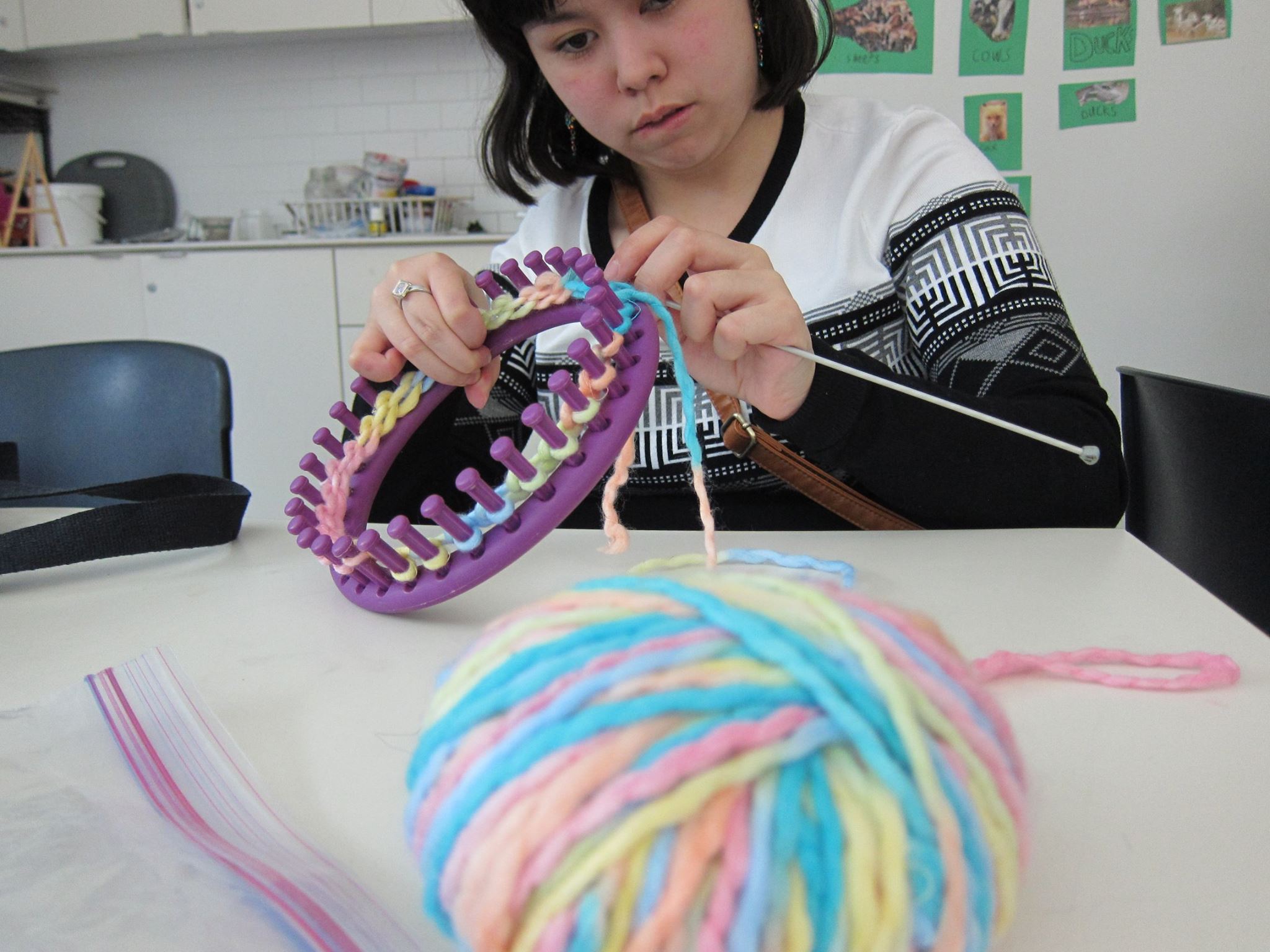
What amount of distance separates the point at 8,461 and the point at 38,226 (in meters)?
1.83

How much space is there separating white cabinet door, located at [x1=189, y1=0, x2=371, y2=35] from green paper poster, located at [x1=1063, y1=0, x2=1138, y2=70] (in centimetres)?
148

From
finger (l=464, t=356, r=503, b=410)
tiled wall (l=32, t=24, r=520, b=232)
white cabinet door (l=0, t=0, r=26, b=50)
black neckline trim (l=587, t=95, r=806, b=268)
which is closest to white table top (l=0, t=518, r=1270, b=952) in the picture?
finger (l=464, t=356, r=503, b=410)

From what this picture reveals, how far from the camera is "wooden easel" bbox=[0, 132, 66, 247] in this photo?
7.11ft

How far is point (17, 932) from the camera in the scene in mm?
233

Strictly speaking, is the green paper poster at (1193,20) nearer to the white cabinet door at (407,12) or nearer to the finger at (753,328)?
the white cabinet door at (407,12)

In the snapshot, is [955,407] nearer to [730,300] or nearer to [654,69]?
[730,300]

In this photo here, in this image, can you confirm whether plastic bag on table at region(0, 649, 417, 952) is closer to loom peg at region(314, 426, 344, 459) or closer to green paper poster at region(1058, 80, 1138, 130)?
loom peg at region(314, 426, 344, 459)

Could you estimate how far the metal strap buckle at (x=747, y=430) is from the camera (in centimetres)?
60

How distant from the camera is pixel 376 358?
1.80ft

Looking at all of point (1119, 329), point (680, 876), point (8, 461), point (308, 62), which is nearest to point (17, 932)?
point (680, 876)

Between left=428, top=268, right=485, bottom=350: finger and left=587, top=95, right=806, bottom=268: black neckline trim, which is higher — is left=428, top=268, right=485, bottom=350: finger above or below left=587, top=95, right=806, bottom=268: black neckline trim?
below

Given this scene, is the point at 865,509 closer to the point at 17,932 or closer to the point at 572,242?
the point at 572,242

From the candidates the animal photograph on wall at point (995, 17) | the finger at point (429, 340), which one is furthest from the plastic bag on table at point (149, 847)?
the animal photograph on wall at point (995, 17)

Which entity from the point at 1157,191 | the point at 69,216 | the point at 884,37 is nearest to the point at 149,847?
the point at 884,37
